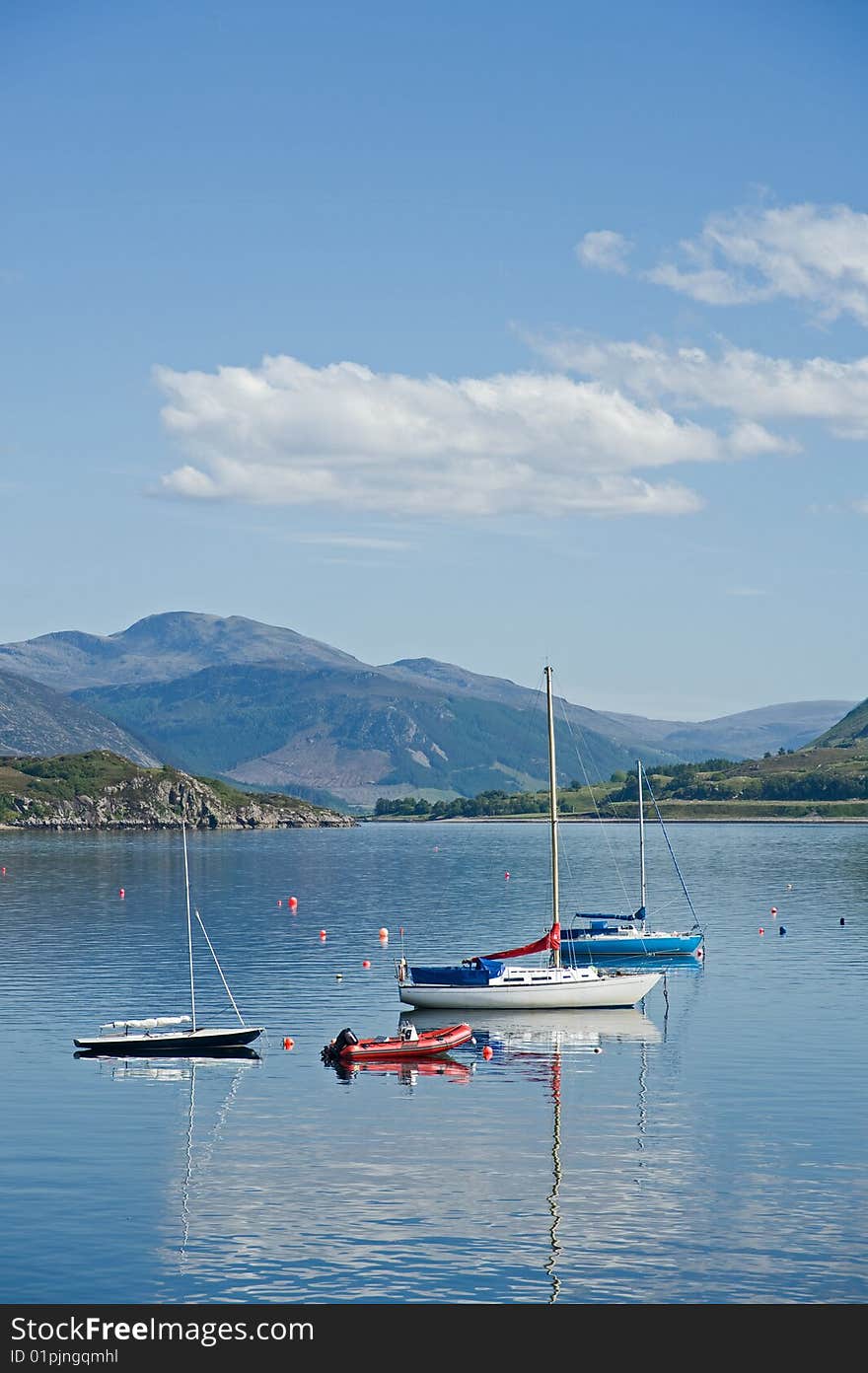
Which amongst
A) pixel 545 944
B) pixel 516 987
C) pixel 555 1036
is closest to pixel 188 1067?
pixel 555 1036

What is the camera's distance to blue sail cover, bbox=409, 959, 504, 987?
102 meters

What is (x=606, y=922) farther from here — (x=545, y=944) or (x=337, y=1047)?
(x=337, y=1047)

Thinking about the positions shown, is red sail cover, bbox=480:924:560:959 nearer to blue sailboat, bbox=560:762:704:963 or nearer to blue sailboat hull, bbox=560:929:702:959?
blue sailboat, bbox=560:762:704:963

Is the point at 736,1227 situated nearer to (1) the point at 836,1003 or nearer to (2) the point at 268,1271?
(2) the point at 268,1271

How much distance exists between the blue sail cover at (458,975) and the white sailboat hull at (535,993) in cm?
45

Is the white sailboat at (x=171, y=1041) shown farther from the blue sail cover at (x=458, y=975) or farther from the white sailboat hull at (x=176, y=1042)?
the blue sail cover at (x=458, y=975)

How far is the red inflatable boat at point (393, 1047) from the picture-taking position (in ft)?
269

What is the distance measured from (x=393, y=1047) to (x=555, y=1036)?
49.3 ft

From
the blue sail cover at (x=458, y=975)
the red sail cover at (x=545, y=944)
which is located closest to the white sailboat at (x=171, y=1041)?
the blue sail cover at (x=458, y=975)

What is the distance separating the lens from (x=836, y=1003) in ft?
347
